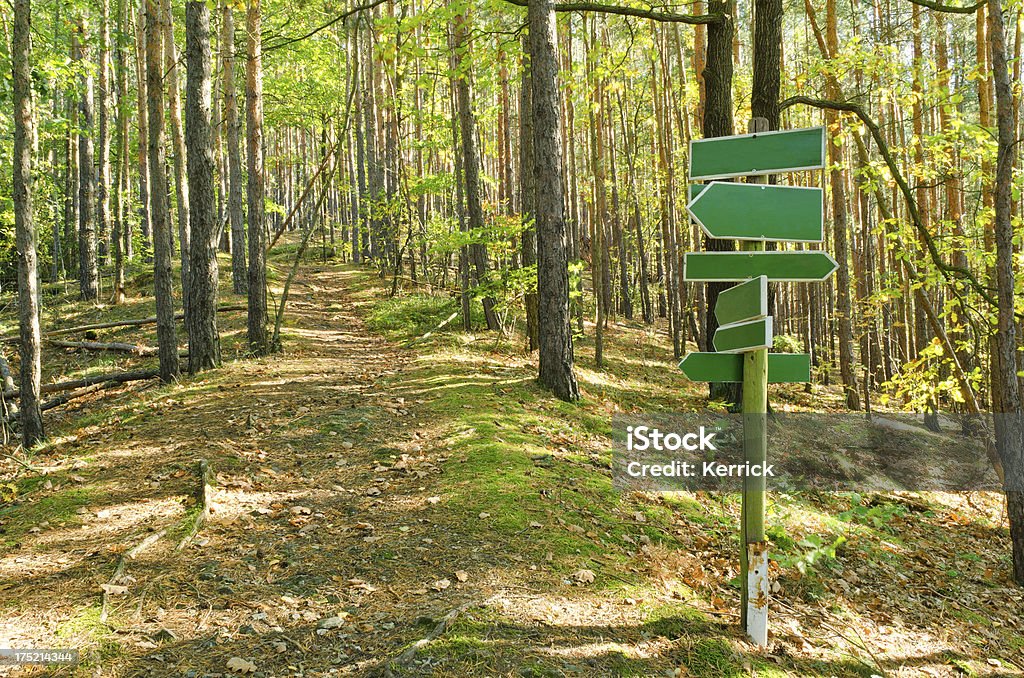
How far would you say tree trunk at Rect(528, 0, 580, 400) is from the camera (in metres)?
7.89

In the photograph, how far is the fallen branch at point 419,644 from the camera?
9.85 feet

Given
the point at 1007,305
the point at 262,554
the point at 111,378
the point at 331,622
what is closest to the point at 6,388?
the point at 111,378

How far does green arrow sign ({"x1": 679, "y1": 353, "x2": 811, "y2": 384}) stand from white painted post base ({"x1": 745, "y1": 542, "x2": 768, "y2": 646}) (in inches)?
38.8

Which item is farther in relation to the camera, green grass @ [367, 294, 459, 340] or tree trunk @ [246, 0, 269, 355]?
green grass @ [367, 294, 459, 340]

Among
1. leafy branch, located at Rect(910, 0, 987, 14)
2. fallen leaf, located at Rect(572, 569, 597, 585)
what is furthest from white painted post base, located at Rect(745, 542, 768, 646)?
leafy branch, located at Rect(910, 0, 987, 14)

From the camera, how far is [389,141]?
67.1 ft

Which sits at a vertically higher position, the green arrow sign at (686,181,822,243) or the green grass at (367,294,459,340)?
the green arrow sign at (686,181,822,243)

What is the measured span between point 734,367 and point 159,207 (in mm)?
8525

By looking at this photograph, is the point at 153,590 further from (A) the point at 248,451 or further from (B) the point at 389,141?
(B) the point at 389,141

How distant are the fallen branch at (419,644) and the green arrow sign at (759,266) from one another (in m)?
2.31
